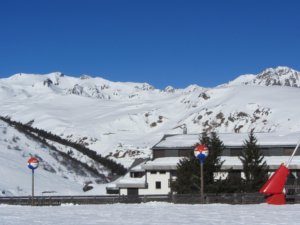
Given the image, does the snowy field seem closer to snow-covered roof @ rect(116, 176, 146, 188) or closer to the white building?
the white building

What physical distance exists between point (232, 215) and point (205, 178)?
20628mm

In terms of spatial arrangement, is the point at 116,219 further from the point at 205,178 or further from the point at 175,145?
the point at 175,145

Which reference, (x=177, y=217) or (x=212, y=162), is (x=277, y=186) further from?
(x=212, y=162)

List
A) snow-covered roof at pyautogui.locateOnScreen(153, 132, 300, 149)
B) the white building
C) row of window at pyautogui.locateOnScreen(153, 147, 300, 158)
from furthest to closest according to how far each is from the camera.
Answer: snow-covered roof at pyautogui.locateOnScreen(153, 132, 300, 149), row of window at pyautogui.locateOnScreen(153, 147, 300, 158), the white building

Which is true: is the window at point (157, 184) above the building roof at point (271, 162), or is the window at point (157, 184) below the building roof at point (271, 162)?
below

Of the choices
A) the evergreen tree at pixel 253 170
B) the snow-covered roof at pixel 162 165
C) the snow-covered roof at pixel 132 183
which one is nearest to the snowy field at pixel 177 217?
the evergreen tree at pixel 253 170

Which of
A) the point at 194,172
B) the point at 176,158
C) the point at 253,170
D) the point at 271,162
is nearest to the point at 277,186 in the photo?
the point at 194,172

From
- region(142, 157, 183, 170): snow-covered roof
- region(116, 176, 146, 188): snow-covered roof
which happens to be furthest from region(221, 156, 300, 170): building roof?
region(116, 176, 146, 188): snow-covered roof

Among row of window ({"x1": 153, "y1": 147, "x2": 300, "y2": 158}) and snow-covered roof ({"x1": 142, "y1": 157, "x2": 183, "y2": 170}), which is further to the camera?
row of window ({"x1": 153, "y1": 147, "x2": 300, "y2": 158})

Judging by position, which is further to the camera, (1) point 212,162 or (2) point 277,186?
(1) point 212,162

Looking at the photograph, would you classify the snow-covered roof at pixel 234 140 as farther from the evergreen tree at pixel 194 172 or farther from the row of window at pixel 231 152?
the evergreen tree at pixel 194 172

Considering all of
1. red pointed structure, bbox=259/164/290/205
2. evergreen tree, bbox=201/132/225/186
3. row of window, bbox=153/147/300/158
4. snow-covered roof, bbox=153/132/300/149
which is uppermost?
snow-covered roof, bbox=153/132/300/149

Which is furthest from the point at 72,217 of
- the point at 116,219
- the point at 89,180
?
the point at 89,180

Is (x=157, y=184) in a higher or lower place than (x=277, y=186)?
higher
